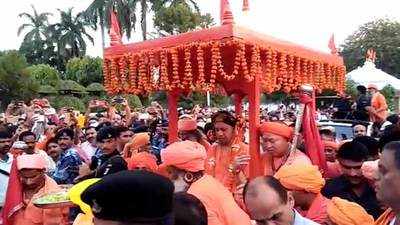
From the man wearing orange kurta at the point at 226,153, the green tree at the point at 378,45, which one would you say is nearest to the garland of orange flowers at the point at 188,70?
the man wearing orange kurta at the point at 226,153

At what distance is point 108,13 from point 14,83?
1098 centimetres

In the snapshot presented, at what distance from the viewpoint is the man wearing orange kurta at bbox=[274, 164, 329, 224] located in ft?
11.3

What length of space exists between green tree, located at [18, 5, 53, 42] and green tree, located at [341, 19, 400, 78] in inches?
1269

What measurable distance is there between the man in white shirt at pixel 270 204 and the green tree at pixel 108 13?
114 feet

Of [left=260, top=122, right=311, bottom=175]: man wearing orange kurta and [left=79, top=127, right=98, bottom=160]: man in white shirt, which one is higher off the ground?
[left=260, top=122, right=311, bottom=175]: man wearing orange kurta

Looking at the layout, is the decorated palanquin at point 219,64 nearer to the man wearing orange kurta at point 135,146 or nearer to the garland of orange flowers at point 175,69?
the garland of orange flowers at point 175,69

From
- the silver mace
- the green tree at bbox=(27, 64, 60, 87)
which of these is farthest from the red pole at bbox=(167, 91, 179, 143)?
the green tree at bbox=(27, 64, 60, 87)

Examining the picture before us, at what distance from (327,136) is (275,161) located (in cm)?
133

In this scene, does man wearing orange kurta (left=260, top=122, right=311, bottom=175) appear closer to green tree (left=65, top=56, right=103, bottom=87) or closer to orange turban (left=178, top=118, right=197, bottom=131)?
orange turban (left=178, top=118, right=197, bottom=131)

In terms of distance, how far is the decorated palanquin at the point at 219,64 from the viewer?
4414 millimetres

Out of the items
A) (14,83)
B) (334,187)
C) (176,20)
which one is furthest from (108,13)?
(334,187)

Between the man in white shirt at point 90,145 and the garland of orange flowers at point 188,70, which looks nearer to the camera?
the garland of orange flowers at point 188,70

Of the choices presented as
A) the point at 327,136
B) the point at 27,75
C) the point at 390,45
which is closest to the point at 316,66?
the point at 327,136

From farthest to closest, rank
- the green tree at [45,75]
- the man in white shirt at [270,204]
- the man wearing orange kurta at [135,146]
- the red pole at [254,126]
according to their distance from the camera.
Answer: the green tree at [45,75], the man wearing orange kurta at [135,146], the red pole at [254,126], the man in white shirt at [270,204]
